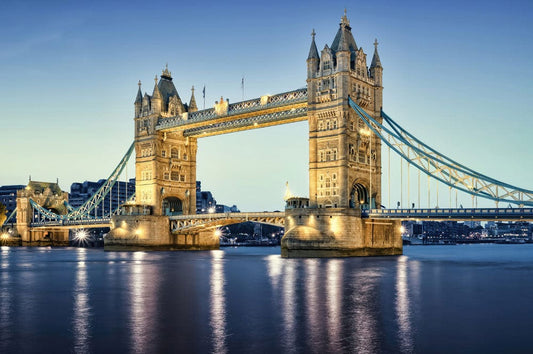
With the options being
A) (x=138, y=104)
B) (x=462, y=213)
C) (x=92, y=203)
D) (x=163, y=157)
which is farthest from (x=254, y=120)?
(x=92, y=203)

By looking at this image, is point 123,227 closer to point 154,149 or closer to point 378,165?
point 154,149

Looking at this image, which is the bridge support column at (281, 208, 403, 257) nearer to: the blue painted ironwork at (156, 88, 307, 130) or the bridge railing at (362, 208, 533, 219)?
the bridge railing at (362, 208, 533, 219)

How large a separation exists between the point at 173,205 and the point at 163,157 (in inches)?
305

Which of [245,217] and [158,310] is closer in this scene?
[158,310]

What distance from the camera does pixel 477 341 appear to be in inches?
611

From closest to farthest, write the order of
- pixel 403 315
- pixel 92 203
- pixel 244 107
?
pixel 403 315 → pixel 244 107 → pixel 92 203

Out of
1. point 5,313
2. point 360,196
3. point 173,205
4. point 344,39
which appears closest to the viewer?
point 5,313

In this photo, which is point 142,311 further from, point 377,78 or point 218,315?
point 377,78

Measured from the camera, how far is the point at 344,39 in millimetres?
58125

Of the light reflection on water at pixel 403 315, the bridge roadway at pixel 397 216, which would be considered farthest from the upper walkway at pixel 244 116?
the light reflection on water at pixel 403 315

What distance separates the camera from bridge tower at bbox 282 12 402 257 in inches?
2178

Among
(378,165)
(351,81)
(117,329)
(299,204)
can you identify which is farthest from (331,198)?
(117,329)

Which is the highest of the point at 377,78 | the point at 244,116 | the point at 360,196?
the point at 377,78

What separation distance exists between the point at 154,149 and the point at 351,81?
3163 centimetres
